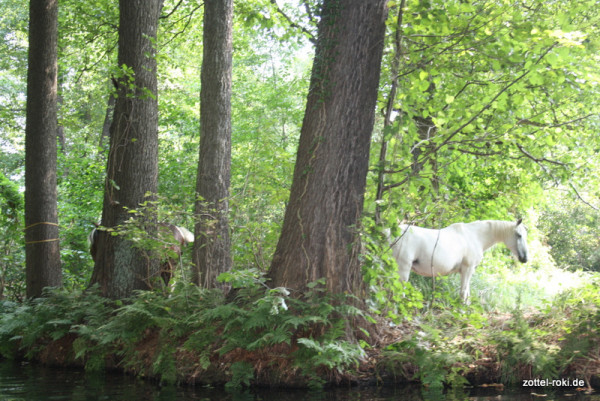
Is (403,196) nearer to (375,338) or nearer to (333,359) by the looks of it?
(375,338)

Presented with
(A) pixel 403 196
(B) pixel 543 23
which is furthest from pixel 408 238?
(B) pixel 543 23

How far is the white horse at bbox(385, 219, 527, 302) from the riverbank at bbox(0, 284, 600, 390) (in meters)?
1.67

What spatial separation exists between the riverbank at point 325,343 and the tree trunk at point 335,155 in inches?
15.4

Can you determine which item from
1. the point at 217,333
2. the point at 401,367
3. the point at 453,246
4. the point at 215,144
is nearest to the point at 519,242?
the point at 453,246

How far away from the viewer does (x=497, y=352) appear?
21.8 ft

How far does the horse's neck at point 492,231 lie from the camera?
1029 cm

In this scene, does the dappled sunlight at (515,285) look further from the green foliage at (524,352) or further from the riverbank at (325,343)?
the green foliage at (524,352)

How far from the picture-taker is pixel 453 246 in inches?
388

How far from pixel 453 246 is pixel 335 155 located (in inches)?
146

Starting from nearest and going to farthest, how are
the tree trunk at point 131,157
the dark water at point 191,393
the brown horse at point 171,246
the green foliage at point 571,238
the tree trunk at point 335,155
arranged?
the dark water at point 191,393
the tree trunk at point 335,155
the brown horse at point 171,246
the tree trunk at point 131,157
the green foliage at point 571,238

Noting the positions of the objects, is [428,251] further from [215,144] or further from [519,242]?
[215,144]

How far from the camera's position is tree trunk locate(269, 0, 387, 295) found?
702cm

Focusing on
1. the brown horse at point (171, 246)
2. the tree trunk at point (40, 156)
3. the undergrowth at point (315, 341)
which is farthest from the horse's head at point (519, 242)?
the tree trunk at point (40, 156)

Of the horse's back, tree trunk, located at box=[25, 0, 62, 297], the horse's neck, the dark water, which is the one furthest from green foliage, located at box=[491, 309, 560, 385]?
tree trunk, located at box=[25, 0, 62, 297]
